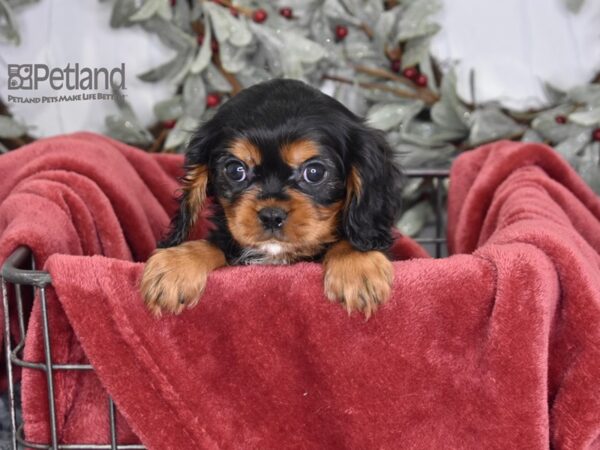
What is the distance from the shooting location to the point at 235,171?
5.64 ft

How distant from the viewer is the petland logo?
2809mm

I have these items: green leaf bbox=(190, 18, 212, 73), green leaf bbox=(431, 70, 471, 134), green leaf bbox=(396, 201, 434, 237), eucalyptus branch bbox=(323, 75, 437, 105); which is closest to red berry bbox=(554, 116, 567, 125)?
green leaf bbox=(431, 70, 471, 134)

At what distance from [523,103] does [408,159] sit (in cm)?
45

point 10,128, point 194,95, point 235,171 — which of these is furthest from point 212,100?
point 235,171

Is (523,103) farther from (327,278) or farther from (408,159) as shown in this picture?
(327,278)

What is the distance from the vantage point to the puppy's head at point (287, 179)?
1.61 meters

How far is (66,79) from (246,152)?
1408 mm

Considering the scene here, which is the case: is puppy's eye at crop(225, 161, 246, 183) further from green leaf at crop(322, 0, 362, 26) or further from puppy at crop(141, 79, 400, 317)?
green leaf at crop(322, 0, 362, 26)

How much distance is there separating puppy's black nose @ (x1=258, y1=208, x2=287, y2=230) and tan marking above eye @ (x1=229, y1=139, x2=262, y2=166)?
0.15 meters

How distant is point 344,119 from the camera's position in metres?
1.79

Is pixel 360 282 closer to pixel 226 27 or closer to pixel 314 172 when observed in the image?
pixel 314 172

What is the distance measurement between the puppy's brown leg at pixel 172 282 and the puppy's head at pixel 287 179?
0.54 ft

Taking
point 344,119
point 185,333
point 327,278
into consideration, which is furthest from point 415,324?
point 344,119

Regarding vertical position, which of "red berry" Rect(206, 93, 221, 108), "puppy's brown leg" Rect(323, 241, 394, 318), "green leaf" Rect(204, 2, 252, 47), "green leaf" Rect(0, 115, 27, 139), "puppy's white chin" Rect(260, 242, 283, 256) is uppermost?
"green leaf" Rect(204, 2, 252, 47)
